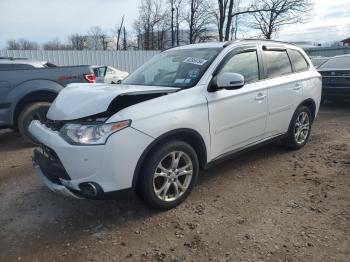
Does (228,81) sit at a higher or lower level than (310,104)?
higher

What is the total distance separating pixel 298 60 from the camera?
5.71 meters

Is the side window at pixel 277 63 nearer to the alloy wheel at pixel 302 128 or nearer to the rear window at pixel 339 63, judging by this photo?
the alloy wheel at pixel 302 128

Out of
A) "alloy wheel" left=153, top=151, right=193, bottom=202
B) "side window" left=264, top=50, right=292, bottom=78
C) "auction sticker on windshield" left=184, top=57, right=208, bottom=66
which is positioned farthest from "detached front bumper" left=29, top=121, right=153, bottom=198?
"side window" left=264, top=50, right=292, bottom=78

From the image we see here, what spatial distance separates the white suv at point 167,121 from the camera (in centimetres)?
328

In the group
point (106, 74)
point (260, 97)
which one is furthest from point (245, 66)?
point (106, 74)

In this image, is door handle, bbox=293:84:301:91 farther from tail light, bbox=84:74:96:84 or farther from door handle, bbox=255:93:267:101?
tail light, bbox=84:74:96:84

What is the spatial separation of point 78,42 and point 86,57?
36.7m

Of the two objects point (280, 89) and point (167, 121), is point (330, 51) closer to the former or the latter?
point (280, 89)

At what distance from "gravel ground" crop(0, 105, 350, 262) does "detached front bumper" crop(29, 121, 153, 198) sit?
0.47m

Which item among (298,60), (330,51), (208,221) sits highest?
(330,51)

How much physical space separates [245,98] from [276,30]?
4568 cm

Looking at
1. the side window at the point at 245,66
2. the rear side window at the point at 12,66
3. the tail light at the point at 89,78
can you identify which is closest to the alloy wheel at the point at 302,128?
the side window at the point at 245,66

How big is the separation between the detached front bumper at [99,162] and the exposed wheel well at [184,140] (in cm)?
5

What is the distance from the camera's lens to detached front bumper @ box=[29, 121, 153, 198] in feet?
10.5
